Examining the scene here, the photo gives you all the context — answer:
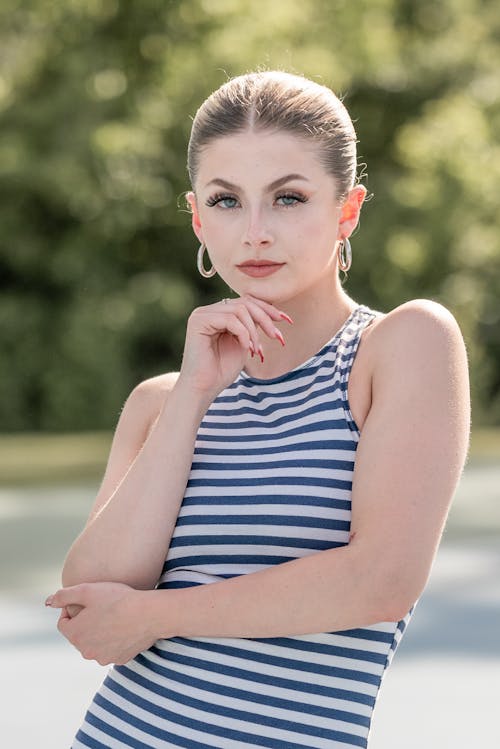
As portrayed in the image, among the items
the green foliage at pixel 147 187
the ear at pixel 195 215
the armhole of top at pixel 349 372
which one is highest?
the green foliage at pixel 147 187

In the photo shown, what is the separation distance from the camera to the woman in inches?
58.1

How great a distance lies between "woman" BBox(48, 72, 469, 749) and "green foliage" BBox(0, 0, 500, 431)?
1442 centimetres

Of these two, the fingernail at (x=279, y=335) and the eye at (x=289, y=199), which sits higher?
the eye at (x=289, y=199)

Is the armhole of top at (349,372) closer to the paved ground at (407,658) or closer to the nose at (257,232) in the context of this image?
the nose at (257,232)

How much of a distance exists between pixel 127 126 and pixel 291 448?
1542 cm

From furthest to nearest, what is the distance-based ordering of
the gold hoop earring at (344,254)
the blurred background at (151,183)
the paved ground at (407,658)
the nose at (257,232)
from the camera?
the blurred background at (151,183)
the paved ground at (407,658)
the gold hoop earring at (344,254)
the nose at (257,232)

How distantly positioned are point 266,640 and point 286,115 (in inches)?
27.2

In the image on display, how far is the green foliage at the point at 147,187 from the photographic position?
→ 53.4 feet

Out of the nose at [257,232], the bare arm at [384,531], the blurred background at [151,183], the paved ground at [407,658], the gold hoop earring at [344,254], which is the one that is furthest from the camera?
the blurred background at [151,183]

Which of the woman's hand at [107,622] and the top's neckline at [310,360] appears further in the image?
the top's neckline at [310,360]

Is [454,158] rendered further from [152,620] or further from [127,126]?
[152,620]

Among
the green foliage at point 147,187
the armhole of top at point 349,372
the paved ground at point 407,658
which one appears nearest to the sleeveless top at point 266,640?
the armhole of top at point 349,372

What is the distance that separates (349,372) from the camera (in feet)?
5.22

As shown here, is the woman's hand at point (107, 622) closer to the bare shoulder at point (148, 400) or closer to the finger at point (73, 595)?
the finger at point (73, 595)
